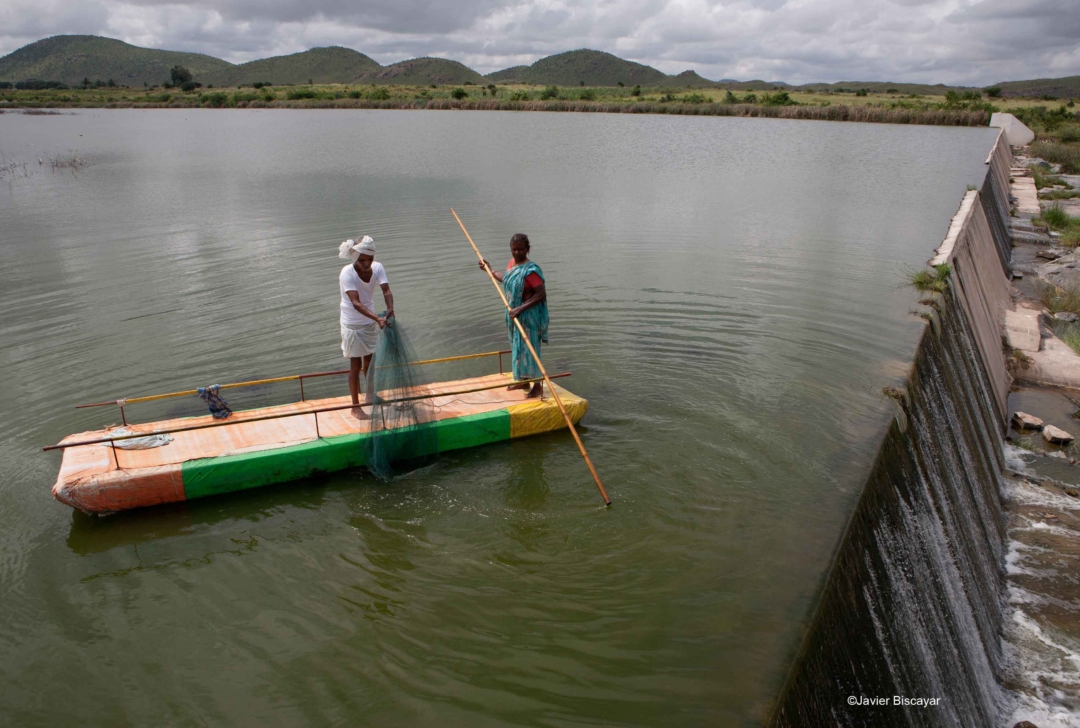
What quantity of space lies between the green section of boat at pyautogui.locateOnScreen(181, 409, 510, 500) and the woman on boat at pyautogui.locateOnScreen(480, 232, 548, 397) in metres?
1.09

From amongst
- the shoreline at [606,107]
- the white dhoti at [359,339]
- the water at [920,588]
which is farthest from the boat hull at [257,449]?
the shoreline at [606,107]

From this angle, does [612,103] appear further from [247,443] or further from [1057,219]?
[247,443]

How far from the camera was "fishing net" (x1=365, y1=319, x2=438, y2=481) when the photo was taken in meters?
7.43

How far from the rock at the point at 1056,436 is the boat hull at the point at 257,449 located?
7.64m

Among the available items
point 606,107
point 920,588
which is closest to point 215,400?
point 920,588

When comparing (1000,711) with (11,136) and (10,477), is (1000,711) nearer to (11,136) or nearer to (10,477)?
(10,477)

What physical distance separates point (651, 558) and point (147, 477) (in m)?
4.75

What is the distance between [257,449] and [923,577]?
21.4 feet

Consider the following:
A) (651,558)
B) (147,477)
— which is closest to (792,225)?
(651,558)

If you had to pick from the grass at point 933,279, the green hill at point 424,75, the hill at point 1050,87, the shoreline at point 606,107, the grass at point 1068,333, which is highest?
the green hill at point 424,75

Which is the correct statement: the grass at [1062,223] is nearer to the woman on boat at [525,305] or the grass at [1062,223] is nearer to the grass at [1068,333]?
the grass at [1068,333]

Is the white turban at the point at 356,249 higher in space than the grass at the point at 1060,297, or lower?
higher

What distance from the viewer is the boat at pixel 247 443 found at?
6.63 metres

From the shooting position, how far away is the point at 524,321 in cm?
840
